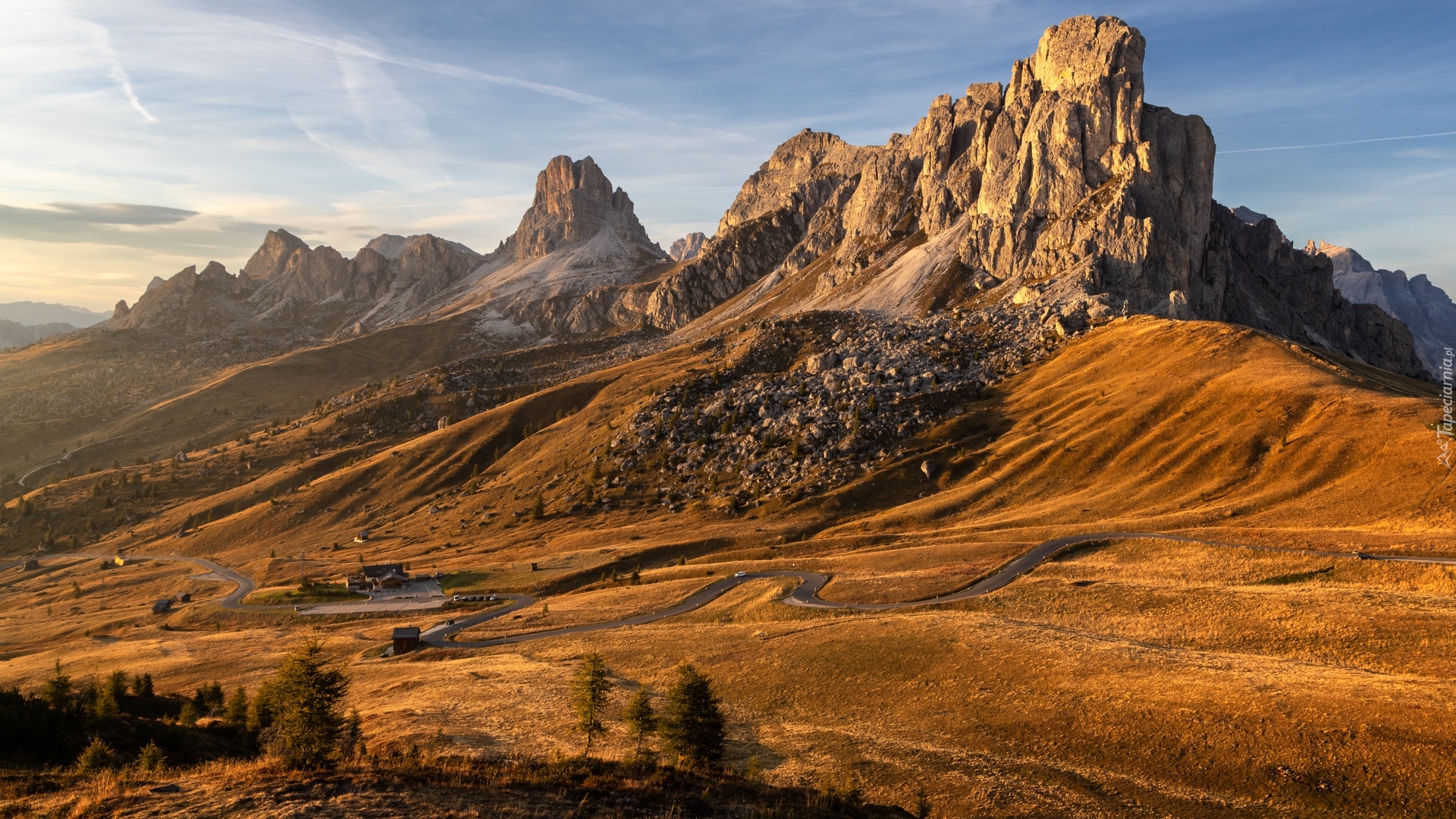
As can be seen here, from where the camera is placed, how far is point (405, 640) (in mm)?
73438

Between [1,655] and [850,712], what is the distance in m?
108

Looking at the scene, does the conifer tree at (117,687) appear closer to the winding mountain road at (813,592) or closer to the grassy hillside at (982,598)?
the grassy hillside at (982,598)

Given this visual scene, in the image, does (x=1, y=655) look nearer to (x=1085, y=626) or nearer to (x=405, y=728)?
(x=405, y=728)

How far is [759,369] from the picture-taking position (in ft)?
609

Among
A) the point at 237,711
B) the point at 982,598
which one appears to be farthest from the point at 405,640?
the point at 982,598

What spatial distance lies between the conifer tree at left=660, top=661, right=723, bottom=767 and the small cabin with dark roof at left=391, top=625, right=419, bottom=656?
47.0 m

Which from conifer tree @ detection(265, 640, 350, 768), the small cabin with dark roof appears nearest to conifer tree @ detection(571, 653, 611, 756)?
conifer tree @ detection(265, 640, 350, 768)

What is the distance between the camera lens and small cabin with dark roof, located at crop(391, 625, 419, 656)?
73.1 metres

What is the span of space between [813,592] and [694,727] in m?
45.3

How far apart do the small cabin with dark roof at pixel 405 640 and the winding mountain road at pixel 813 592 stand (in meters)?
2.04

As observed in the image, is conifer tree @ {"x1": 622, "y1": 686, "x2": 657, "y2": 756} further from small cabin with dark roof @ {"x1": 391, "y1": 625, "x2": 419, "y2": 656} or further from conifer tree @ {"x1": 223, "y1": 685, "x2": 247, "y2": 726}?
small cabin with dark roof @ {"x1": 391, "y1": 625, "x2": 419, "y2": 656}

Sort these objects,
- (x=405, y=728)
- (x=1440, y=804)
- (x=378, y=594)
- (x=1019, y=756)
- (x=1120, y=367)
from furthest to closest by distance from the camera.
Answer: (x=1120, y=367), (x=378, y=594), (x=405, y=728), (x=1019, y=756), (x=1440, y=804)

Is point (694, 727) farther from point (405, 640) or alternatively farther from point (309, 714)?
point (405, 640)

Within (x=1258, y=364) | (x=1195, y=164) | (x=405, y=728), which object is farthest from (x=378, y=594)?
(x=1195, y=164)
